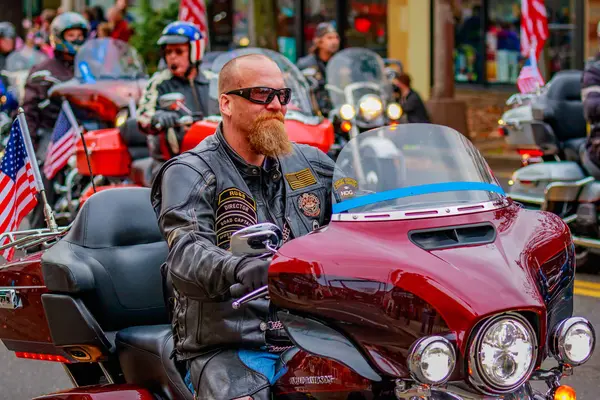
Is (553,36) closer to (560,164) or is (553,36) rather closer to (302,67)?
(302,67)

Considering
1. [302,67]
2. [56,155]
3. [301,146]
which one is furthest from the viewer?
[302,67]

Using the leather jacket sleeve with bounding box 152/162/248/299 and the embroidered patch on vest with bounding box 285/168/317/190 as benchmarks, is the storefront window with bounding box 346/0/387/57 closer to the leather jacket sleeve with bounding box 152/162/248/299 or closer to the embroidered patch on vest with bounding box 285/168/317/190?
the embroidered patch on vest with bounding box 285/168/317/190

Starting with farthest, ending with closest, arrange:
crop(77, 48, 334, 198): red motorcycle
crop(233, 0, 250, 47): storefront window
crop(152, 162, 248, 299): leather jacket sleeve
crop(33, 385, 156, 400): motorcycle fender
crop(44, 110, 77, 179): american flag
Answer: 1. crop(233, 0, 250, 47): storefront window
2. crop(77, 48, 334, 198): red motorcycle
3. crop(44, 110, 77, 179): american flag
4. crop(33, 385, 156, 400): motorcycle fender
5. crop(152, 162, 248, 299): leather jacket sleeve

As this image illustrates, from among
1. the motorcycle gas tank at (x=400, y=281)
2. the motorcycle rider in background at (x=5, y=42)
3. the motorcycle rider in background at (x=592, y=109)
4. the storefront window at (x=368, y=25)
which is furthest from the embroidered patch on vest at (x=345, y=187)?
the storefront window at (x=368, y=25)

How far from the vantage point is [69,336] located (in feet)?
13.9

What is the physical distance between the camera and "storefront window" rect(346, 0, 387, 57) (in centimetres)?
2420

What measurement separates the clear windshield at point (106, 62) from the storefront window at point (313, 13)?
12.6 m

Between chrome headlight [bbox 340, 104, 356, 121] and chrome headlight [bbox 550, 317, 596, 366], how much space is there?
8.11m

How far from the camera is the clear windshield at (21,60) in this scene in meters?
17.7

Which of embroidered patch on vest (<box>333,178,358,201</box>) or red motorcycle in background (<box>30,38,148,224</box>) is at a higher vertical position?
embroidered patch on vest (<box>333,178,358,201</box>)

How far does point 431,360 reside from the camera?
9.69 ft

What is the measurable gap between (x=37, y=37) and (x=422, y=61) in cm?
723

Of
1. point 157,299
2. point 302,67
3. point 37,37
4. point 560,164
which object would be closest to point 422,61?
point 37,37

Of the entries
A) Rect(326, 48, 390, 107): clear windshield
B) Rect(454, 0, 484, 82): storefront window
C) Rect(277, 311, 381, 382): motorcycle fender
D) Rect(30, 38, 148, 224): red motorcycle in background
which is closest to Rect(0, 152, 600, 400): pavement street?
Rect(277, 311, 381, 382): motorcycle fender
